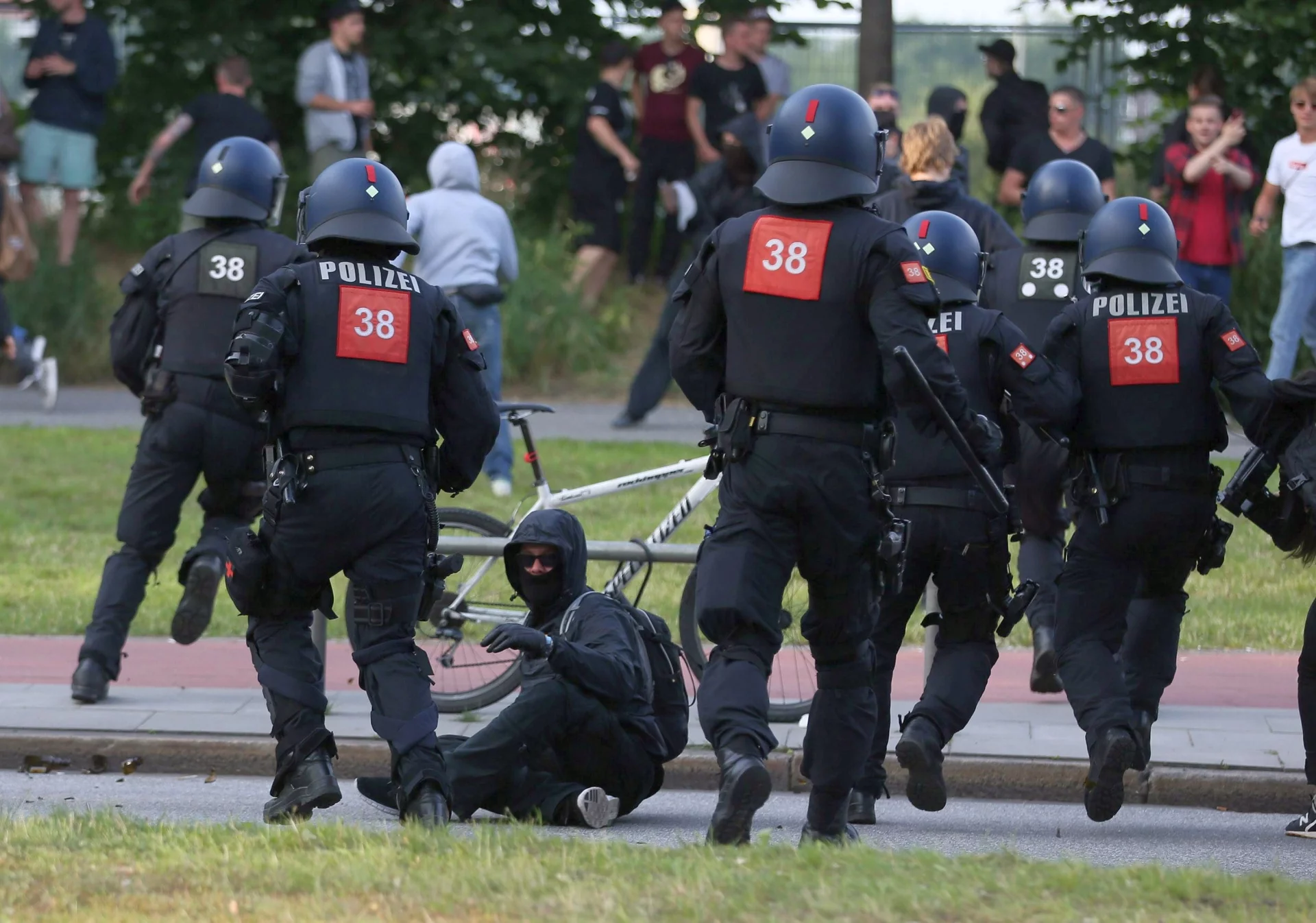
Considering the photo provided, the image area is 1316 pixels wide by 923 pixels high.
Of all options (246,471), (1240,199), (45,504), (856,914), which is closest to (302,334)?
(246,471)

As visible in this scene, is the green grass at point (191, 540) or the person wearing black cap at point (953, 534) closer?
the person wearing black cap at point (953, 534)

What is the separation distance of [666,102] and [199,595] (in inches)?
328

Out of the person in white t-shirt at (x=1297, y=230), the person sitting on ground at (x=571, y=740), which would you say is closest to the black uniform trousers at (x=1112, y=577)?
the person sitting on ground at (x=571, y=740)

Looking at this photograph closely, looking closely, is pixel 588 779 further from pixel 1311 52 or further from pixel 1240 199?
pixel 1311 52

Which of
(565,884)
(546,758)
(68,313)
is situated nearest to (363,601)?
(546,758)

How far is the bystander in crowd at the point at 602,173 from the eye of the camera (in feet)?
51.4

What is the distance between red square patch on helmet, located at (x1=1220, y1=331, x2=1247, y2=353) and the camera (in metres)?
6.52

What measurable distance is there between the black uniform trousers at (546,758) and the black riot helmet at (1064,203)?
109 inches

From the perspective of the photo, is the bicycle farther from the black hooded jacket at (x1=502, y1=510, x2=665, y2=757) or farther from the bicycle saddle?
the black hooded jacket at (x1=502, y1=510, x2=665, y2=757)

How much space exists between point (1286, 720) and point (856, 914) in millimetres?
3950

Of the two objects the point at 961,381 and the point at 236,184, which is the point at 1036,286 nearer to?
the point at 961,381

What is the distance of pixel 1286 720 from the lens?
316 inches

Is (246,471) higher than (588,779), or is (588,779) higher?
(246,471)

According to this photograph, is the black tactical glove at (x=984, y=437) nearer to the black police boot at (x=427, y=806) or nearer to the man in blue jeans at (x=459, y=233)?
the black police boot at (x=427, y=806)
